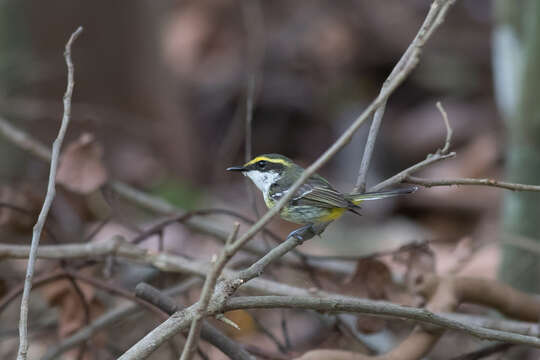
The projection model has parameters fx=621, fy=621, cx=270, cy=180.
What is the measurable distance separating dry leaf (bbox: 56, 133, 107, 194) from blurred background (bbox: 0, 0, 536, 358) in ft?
3.91

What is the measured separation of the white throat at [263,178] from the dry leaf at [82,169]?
0.87m

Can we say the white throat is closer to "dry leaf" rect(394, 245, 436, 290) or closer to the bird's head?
the bird's head

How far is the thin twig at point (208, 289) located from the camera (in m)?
1.67

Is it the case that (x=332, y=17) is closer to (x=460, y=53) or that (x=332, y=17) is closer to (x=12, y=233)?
(x=460, y=53)

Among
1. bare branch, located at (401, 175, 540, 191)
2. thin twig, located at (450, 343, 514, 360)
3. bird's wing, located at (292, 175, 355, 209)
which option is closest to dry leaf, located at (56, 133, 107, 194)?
bird's wing, located at (292, 175, 355, 209)

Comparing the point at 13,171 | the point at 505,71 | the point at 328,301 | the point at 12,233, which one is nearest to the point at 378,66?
the point at 505,71

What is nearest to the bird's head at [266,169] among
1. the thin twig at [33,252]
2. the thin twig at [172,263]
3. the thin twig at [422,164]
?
the thin twig at [172,263]

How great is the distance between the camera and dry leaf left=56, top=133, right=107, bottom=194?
11.8 feet

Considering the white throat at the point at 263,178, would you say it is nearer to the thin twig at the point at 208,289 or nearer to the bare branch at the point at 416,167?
the bare branch at the point at 416,167

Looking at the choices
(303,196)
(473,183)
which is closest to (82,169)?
(303,196)

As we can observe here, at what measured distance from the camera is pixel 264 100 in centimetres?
1051

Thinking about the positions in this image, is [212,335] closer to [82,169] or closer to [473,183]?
[473,183]

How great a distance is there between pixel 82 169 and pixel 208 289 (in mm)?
2173

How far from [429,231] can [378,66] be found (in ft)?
12.3
